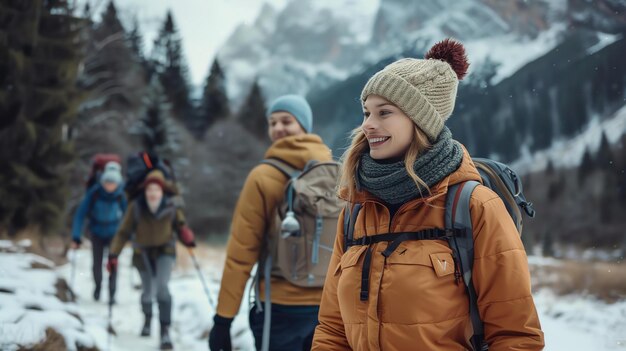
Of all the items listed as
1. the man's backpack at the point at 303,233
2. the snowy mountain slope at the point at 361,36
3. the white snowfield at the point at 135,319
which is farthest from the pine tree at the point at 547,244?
the man's backpack at the point at 303,233

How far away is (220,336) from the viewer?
10.7ft

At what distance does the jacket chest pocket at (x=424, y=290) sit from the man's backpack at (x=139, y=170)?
5.49m

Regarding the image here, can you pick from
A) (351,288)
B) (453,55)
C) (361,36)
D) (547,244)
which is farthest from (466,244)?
(361,36)

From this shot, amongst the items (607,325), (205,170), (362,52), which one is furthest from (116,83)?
(607,325)

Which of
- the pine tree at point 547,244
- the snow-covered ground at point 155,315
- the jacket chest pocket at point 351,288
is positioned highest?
the jacket chest pocket at point 351,288

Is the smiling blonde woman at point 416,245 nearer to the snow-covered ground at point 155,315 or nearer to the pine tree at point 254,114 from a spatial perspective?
the snow-covered ground at point 155,315

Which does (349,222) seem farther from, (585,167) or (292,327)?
Result: (585,167)

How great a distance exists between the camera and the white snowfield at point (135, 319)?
417 centimetres

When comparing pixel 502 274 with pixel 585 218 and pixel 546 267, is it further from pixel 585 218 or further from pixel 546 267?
pixel 585 218

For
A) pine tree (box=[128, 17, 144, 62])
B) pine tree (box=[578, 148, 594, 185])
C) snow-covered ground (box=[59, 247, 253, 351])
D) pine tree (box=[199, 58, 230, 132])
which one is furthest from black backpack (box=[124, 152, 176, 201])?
pine tree (box=[128, 17, 144, 62])

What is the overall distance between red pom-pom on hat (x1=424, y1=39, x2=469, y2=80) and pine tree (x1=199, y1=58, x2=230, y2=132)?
1433 inches

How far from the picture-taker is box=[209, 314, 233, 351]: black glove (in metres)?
3.26

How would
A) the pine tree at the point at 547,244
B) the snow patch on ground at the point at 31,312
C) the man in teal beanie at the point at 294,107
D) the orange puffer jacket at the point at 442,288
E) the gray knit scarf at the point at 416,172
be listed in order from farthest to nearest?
the pine tree at the point at 547,244, the snow patch on ground at the point at 31,312, the man in teal beanie at the point at 294,107, the gray knit scarf at the point at 416,172, the orange puffer jacket at the point at 442,288

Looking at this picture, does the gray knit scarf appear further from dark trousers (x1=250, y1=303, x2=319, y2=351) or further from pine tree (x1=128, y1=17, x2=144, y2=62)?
pine tree (x1=128, y1=17, x2=144, y2=62)
